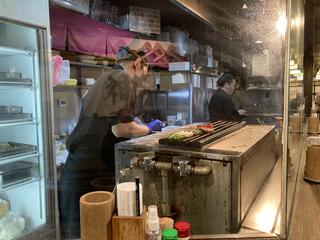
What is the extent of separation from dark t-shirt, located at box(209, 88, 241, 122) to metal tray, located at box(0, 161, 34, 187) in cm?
152

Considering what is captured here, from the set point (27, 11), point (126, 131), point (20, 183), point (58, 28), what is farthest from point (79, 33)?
point (20, 183)

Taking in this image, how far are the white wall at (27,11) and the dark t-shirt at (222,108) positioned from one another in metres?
1.38

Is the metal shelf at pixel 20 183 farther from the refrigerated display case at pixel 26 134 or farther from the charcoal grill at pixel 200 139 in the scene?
the charcoal grill at pixel 200 139

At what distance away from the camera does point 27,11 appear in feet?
6.96

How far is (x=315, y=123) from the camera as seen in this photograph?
3.05 metres

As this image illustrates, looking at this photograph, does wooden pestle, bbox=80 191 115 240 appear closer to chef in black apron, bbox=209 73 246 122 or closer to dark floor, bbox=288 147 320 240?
dark floor, bbox=288 147 320 240

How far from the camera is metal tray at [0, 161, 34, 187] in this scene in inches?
89.5

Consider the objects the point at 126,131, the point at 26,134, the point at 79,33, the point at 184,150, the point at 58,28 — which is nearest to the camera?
the point at 184,150

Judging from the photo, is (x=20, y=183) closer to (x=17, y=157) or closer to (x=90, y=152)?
(x=17, y=157)

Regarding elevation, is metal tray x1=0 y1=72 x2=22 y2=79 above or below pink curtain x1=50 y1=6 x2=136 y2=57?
below

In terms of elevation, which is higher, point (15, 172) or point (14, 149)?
point (14, 149)

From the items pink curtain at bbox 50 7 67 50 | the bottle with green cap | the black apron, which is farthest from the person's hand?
pink curtain at bbox 50 7 67 50

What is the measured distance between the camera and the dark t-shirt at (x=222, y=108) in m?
2.10

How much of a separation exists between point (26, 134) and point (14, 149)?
18cm
